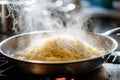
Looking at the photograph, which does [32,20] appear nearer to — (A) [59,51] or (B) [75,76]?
(A) [59,51]

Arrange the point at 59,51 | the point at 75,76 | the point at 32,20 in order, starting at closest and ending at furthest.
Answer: the point at 75,76 < the point at 59,51 < the point at 32,20

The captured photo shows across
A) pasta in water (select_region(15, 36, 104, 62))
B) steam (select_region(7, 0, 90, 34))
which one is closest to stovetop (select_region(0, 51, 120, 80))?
pasta in water (select_region(15, 36, 104, 62))

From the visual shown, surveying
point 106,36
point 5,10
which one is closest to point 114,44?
point 106,36

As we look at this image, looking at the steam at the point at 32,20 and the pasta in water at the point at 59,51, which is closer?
the pasta in water at the point at 59,51

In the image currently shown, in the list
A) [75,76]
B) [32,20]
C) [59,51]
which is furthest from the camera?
[32,20]

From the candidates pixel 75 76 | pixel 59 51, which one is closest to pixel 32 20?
pixel 59 51

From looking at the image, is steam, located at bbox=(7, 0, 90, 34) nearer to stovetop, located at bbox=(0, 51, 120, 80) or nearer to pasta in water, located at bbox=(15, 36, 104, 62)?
pasta in water, located at bbox=(15, 36, 104, 62)

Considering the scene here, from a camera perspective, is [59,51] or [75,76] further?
[59,51]

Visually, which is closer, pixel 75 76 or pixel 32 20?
pixel 75 76

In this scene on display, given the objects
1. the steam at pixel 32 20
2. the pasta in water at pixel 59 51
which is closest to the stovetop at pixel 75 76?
the pasta in water at pixel 59 51

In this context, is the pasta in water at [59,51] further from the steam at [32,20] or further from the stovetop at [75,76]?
the steam at [32,20]
